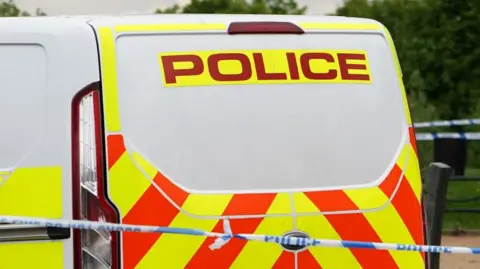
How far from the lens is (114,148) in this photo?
371 centimetres

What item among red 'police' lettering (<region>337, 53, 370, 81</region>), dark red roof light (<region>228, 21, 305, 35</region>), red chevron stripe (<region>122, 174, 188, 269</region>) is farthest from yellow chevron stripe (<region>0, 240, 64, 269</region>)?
red 'police' lettering (<region>337, 53, 370, 81</region>)

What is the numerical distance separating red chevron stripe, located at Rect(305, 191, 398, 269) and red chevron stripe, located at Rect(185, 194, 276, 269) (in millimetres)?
214

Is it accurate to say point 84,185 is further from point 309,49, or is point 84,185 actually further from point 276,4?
point 276,4

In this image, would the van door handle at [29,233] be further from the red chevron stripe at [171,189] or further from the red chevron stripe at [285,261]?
the red chevron stripe at [285,261]

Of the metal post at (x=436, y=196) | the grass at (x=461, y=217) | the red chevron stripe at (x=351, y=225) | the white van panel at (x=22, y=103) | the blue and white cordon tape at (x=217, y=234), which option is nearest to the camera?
the blue and white cordon tape at (x=217, y=234)

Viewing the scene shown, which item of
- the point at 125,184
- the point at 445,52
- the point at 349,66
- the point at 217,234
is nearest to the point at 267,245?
the point at 217,234

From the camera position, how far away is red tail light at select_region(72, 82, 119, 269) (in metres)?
3.72

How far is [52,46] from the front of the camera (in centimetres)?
385

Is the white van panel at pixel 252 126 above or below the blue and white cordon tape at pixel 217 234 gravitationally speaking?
above

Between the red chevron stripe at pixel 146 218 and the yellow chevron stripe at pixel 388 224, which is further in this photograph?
the yellow chevron stripe at pixel 388 224

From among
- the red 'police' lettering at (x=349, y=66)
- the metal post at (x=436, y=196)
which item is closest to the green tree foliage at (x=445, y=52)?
the metal post at (x=436, y=196)

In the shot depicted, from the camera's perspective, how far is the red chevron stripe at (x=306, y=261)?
3.89 metres

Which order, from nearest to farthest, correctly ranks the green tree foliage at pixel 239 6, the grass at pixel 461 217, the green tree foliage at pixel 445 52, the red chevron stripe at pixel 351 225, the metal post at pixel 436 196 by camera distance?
the red chevron stripe at pixel 351 225 < the metal post at pixel 436 196 < the grass at pixel 461 217 < the green tree foliage at pixel 445 52 < the green tree foliage at pixel 239 6

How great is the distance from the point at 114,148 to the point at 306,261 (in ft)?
3.02
